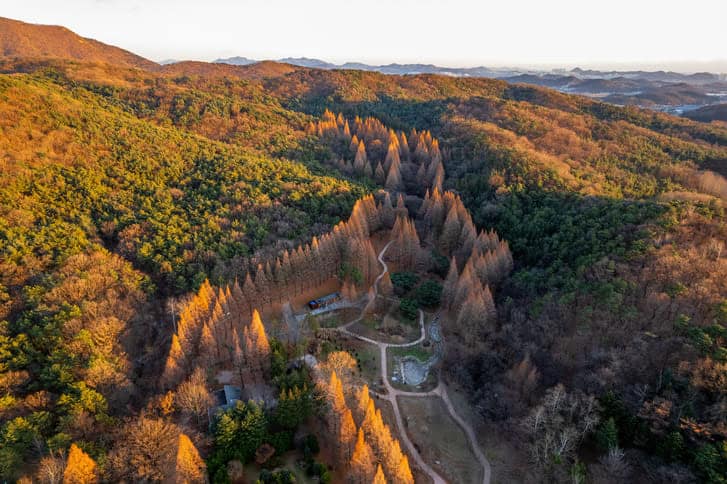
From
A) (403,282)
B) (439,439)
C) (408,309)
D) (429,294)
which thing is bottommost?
(439,439)

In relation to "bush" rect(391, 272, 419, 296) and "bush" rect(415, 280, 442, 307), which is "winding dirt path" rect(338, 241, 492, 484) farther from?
"bush" rect(391, 272, 419, 296)

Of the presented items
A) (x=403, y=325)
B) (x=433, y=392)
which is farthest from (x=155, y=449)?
(x=403, y=325)

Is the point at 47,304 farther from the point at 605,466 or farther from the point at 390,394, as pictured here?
the point at 605,466

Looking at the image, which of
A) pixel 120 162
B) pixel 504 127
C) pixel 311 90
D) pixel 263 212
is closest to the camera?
pixel 263 212

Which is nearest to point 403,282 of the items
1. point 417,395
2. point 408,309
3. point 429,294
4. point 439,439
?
point 429,294

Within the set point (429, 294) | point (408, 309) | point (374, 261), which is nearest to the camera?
point (408, 309)

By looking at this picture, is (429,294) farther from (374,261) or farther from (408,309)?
(374,261)

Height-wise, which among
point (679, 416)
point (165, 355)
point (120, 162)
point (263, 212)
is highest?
point (120, 162)

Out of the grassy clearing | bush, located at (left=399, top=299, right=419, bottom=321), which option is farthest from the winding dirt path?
bush, located at (left=399, top=299, right=419, bottom=321)

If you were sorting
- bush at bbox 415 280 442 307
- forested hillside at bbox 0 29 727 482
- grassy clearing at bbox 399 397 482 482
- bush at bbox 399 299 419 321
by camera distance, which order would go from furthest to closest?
bush at bbox 415 280 442 307 < bush at bbox 399 299 419 321 < grassy clearing at bbox 399 397 482 482 < forested hillside at bbox 0 29 727 482
